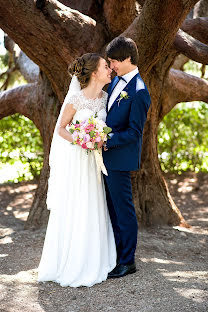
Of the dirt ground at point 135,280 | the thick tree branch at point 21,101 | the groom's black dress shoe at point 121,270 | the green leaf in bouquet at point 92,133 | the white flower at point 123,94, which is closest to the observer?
the dirt ground at point 135,280

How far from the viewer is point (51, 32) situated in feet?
16.1

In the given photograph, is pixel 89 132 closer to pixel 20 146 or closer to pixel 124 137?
pixel 124 137

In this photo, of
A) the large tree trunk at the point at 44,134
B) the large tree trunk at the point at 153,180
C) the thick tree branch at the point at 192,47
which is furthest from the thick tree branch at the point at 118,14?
the large tree trunk at the point at 44,134

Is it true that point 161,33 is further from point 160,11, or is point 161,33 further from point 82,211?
point 82,211

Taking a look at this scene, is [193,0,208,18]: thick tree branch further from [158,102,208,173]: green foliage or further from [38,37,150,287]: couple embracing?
[38,37,150,287]: couple embracing

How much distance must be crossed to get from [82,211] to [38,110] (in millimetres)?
2715

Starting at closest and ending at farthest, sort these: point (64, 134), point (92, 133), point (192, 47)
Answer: point (92, 133)
point (64, 134)
point (192, 47)

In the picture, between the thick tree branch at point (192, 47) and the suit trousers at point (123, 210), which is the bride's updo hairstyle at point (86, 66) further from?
the thick tree branch at point (192, 47)

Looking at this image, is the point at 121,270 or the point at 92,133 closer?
the point at 92,133

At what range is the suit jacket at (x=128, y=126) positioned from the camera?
3.81m

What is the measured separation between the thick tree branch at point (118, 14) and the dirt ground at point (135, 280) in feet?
8.50

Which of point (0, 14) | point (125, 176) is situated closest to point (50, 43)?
point (0, 14)

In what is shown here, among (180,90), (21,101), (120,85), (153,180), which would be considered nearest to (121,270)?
(120,85)

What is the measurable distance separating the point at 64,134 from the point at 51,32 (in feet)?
5.12
